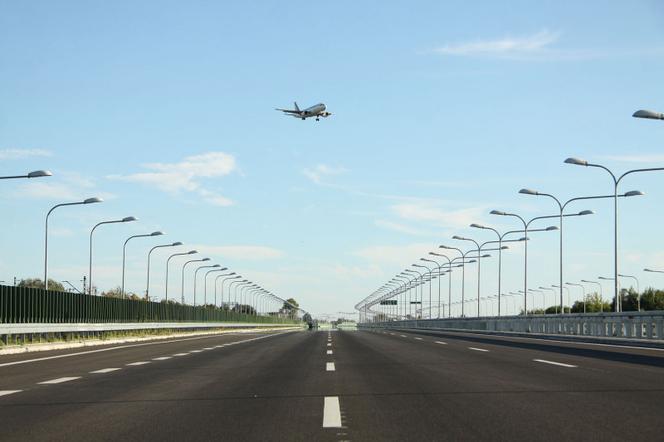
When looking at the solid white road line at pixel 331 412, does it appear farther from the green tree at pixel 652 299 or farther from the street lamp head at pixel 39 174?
the green tree at pixel 652 299

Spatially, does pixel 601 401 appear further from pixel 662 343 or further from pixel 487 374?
pixel 662 343

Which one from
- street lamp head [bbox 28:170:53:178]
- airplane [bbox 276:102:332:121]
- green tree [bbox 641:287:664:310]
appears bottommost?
green tree [bbox 641:287:664:310]

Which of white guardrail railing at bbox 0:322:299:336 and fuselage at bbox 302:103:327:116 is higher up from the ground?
fuselage at bbox 302:103:327:116

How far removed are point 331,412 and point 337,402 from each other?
39.7 inches

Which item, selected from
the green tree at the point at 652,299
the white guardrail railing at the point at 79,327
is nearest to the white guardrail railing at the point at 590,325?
the white guardrail railing at the point at 79,327

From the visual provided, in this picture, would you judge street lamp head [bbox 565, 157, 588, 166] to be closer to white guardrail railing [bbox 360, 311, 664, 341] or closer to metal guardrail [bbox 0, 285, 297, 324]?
white guardrail railing [bbox 360, 311, 664, 341]

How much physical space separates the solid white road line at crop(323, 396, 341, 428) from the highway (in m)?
0.01

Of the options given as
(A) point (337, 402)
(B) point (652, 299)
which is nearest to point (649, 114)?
(A) point (337, 402)

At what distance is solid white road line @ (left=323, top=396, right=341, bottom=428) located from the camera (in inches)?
337

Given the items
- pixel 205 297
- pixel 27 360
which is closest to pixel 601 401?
pixel 27 360

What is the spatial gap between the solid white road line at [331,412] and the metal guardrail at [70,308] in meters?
20.6

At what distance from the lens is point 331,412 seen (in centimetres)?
951

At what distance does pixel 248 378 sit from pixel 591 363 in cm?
Result: 752

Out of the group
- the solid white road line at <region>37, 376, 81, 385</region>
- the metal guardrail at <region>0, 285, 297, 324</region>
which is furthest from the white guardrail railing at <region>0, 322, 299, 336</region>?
the solid white road line at <region>37, 376, 81, 385</region>
